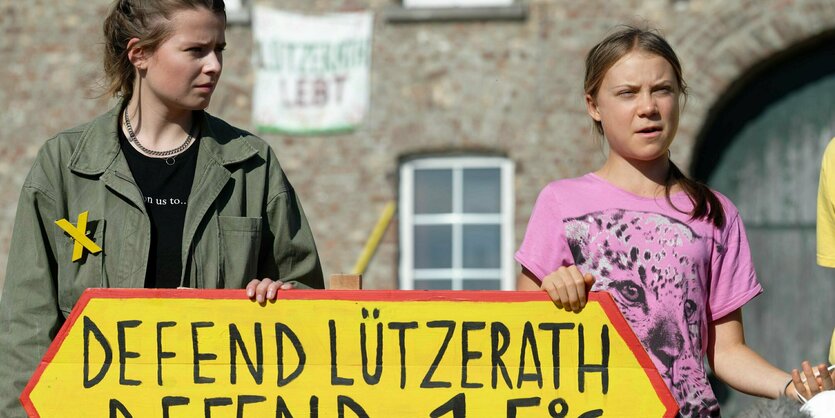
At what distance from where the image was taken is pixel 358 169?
1101cm

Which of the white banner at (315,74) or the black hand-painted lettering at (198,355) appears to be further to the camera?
the white banner at (315,74)

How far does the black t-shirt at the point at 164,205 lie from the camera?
3.55m

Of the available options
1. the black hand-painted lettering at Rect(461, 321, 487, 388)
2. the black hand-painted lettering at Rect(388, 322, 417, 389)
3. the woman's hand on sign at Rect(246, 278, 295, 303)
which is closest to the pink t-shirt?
the black hand-painted lettering at Rect(461, 321, 487, 388)

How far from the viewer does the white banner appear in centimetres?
1098

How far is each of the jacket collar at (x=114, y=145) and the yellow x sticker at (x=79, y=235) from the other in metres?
0.14

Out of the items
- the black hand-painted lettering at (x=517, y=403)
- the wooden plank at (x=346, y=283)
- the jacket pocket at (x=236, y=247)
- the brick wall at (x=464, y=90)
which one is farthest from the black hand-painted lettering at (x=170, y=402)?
the brick wall at (x=464, y=90)

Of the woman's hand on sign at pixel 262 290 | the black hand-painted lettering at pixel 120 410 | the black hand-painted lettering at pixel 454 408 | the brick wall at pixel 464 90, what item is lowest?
the black hand-painted lettering at pixel 120 410

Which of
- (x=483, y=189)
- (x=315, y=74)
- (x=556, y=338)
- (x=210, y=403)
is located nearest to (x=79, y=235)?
(x=210, y=403)

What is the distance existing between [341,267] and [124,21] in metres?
7.29

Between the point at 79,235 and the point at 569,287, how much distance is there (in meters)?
1.30

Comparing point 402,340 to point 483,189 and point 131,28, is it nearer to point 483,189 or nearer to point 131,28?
point 131,28

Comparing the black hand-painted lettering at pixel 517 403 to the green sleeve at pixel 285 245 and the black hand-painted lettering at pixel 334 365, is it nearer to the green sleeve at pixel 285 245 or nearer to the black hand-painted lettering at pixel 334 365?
the black hand-painted lettering at pixel 334 365

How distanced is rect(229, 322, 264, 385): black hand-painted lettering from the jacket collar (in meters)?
0.52

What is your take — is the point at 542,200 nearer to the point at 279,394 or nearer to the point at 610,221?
the point at 610,221
